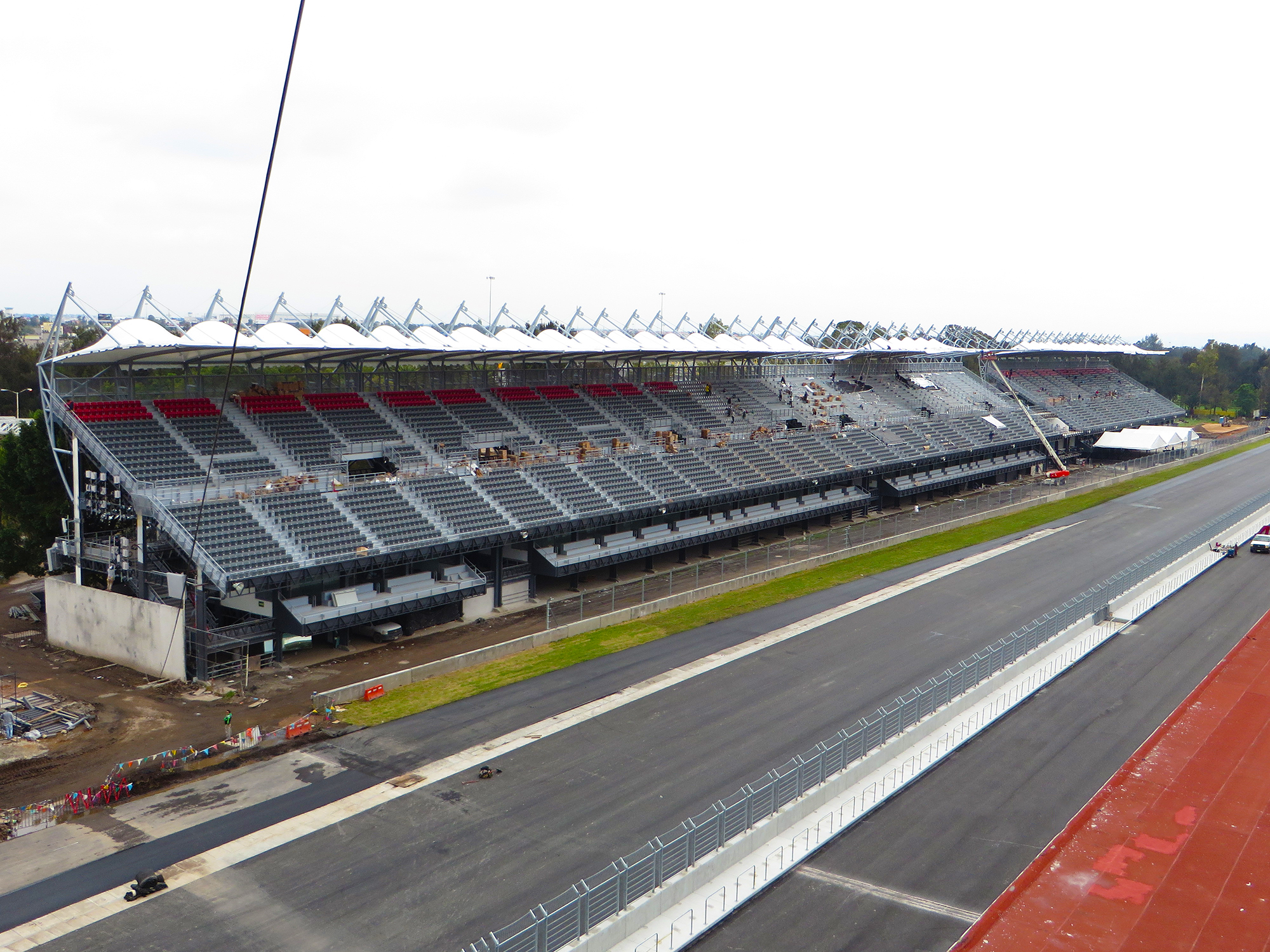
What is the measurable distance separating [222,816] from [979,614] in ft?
89.5

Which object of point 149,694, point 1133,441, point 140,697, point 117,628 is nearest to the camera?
point 140,697

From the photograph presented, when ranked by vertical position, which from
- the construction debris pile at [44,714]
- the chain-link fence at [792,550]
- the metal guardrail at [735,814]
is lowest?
the construction debris pile at [44,714]

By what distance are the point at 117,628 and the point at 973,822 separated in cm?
2700

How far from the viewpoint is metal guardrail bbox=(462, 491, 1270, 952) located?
14953mm

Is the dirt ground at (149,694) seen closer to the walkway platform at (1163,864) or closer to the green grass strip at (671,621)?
the green grass strip at (671,621)

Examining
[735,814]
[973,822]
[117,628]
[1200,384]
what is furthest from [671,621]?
[1200,384]

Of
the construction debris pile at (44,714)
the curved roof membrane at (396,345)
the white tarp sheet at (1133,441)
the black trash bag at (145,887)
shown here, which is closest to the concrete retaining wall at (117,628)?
the construction debris pile at (44,714)

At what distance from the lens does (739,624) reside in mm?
35031

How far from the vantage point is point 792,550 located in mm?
47438

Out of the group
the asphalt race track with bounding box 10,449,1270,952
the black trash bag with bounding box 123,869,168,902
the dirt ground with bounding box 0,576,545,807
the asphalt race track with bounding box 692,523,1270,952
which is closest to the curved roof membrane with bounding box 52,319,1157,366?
the dirt ground with bounding box 0,576,545,807

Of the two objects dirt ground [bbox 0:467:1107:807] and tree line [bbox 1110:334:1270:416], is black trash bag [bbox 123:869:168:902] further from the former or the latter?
tree line [bbox 1110:334:1270:416]

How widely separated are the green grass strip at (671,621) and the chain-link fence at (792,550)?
131 cm

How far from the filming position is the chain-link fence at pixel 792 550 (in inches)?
1463

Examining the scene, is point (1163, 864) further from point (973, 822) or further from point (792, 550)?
point (792, 550)
